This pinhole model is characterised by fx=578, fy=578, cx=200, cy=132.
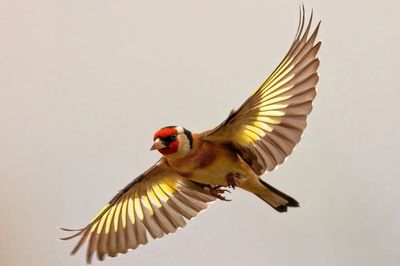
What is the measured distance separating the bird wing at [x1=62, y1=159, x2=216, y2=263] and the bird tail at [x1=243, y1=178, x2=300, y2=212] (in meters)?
0.09

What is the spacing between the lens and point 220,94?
53.9 inches

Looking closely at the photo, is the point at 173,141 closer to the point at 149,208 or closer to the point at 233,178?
the point at 233,178

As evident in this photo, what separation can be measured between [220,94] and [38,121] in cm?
46

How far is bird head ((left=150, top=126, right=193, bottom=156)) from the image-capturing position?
764 millimetres

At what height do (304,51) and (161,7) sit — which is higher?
(161,7)

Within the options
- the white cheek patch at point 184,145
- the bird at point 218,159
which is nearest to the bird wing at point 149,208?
the bird at point 218,159

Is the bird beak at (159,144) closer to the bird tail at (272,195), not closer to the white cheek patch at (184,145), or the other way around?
the white cheek patch at (184,145)

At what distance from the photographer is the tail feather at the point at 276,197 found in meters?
0.87

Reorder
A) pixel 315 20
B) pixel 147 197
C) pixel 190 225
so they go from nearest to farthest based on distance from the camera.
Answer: pixel 147 197, pixel 315 20, pixel 190 225

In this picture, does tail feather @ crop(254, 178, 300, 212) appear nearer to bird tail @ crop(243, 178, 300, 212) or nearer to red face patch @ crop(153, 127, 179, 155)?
bird tail @ crop(243, 178, 300, 212)

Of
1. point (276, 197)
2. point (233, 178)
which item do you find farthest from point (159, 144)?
point (276, 197)

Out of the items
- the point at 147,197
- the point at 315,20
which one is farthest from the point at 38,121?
the point at 315,20

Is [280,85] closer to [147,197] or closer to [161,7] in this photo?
[147,197]

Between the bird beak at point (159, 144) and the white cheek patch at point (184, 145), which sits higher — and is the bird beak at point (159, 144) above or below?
above
